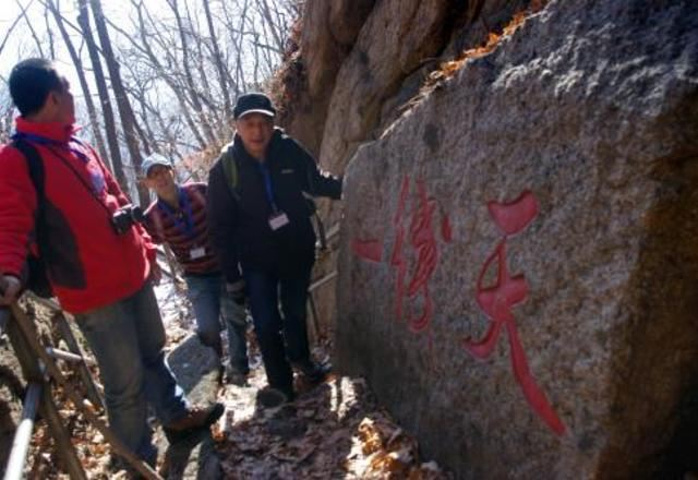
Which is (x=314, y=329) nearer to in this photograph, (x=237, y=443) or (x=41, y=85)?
(x=237, y=443)

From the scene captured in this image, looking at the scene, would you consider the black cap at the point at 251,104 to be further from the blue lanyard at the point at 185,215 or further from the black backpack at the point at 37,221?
the black backpack at the point at 37,221

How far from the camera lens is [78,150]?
341 centimetres

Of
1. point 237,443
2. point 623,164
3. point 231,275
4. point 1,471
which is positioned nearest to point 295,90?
point 231,275

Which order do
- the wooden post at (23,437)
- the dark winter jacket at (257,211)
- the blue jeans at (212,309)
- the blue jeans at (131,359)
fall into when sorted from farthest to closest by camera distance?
1. the blue jeans at (212,309)
2. the dark winter jacket at (257,211)
3. the blue jeans at (131,359)
4. the wooden post at (23,437)

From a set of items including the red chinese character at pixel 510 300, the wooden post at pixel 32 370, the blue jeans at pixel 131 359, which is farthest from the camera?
the blue jeans at pixel 131 359

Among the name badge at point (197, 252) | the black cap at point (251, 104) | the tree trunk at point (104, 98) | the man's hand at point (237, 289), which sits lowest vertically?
the man's hand at point (237, 289)

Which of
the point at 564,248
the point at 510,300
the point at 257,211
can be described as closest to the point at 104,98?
the point at 257,211

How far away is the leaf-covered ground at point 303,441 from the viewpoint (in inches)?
138

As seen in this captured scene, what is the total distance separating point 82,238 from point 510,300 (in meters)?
2.27

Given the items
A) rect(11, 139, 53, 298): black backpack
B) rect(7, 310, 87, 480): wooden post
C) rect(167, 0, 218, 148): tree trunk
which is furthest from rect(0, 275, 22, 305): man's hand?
rect(167, 0, 218, 148): tree trunk

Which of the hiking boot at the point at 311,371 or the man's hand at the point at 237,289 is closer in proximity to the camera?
the man's hand at the point at 237,289

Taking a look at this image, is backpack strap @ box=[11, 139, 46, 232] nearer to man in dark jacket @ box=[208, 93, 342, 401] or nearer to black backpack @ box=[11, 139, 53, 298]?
black backpack @ box=[11, 139, 53, 298]

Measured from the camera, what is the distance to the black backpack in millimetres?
3098

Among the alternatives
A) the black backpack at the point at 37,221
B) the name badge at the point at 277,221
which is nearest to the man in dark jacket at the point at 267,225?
the name badge at the point at 277,221
